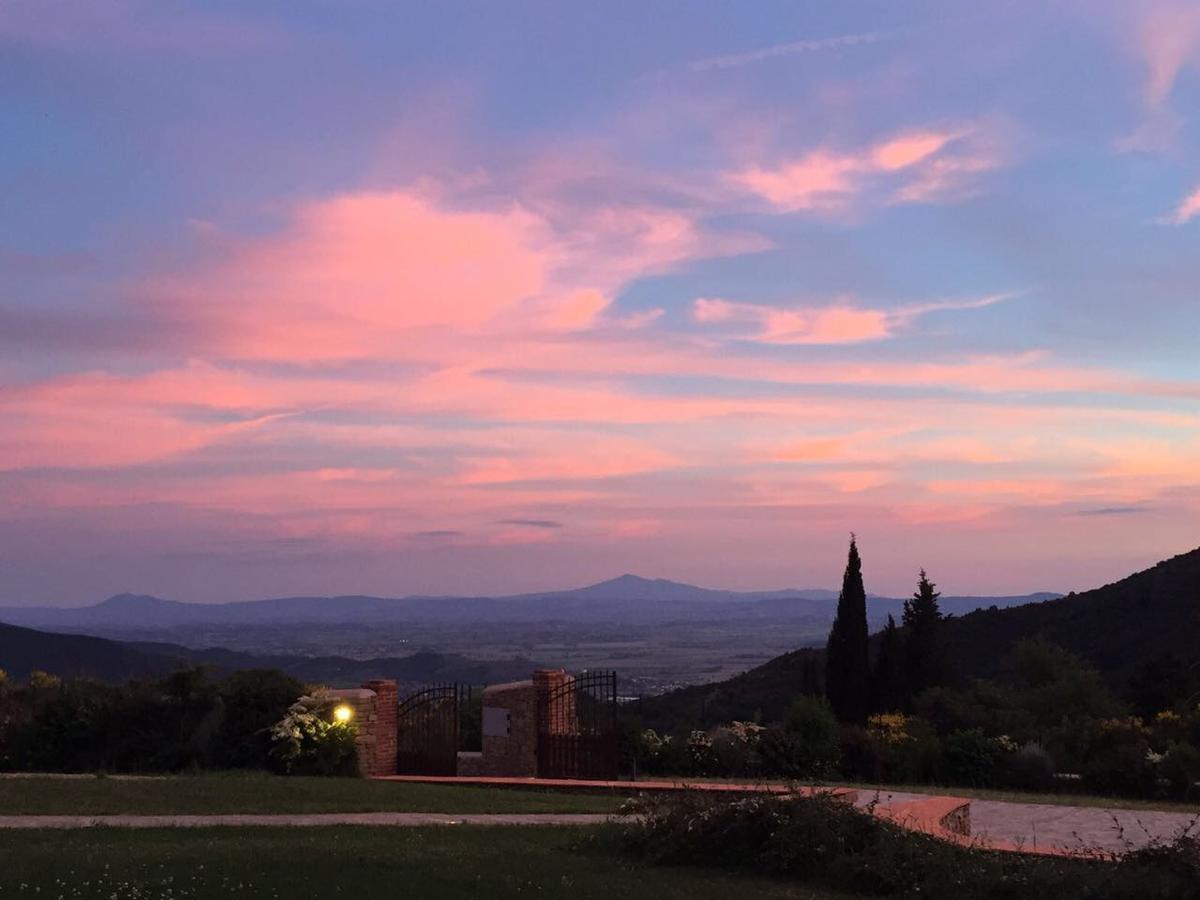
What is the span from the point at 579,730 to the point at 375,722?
10.8 feet

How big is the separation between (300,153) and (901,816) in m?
13.5

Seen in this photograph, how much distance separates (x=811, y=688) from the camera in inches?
1515

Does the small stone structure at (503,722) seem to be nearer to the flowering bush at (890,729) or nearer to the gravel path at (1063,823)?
the gravel path at (1063,823)

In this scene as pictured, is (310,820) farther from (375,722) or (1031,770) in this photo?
(1031,770)

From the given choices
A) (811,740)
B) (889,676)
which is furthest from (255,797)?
(889,676)

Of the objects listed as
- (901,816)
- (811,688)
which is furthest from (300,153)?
(811,688)

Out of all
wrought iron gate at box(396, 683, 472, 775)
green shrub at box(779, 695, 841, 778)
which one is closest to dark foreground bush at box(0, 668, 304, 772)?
wrought iron gate at box(396, 683, 472, 775)

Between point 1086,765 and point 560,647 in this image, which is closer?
point 1086,765

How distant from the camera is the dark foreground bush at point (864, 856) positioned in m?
8.98

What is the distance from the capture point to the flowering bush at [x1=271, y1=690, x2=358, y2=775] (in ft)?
58.3

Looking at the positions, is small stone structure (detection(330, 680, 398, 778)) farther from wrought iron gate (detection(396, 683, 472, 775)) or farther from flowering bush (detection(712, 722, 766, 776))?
flowering bush (detection(712, 722, 766, 776))

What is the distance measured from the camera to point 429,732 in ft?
66.0

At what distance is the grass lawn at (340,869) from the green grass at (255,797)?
2331mm

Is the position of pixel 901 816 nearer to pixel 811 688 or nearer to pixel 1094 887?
pixel 1094 887
